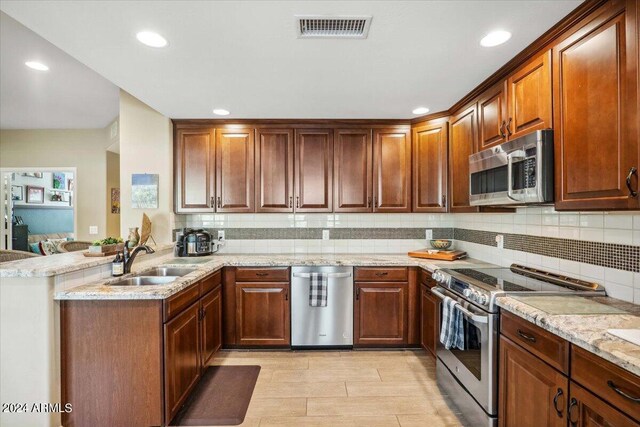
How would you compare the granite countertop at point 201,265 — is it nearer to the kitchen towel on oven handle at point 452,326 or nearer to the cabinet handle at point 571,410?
the kitchen towel on oven handle at point 452,326

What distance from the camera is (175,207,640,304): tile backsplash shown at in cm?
172

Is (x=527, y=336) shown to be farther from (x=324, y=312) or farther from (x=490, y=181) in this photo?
(x=324, y=312)

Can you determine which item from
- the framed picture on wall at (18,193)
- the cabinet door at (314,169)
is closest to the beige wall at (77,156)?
the framed picture on wall at (18,193)

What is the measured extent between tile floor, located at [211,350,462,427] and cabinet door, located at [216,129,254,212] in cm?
152

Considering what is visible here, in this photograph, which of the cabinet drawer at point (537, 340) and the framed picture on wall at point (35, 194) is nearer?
the cabinet drawer at point (537, 340)

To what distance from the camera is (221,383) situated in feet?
8.25

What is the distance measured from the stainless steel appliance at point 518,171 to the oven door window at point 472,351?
84cm

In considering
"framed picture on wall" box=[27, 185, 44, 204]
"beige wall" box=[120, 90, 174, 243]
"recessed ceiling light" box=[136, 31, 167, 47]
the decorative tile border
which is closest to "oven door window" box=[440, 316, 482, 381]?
the decorative tile border

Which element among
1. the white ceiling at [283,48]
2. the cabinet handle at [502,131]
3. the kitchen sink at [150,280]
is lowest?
the kitchen sink at [150,280]

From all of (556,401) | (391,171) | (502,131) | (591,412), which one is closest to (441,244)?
(391,171)

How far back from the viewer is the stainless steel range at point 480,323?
1757mm

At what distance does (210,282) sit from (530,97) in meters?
2.72

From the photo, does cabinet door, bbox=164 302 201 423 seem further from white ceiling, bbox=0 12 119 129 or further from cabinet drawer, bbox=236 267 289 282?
white ceiling, bbox=0 12 119 129

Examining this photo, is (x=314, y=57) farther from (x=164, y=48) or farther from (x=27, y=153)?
(x=27, y=153)
